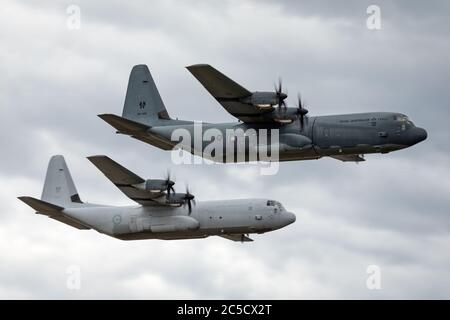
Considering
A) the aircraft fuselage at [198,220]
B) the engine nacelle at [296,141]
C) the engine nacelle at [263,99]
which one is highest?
the engine nacelle at [263,99]

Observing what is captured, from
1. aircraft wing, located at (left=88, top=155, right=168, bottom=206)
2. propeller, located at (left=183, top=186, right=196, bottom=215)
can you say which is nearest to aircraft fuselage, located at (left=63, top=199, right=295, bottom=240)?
propeller, located at (left=183, top=186, right=196, bottom=215)

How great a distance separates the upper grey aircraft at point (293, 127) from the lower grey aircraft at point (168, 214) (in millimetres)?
6578

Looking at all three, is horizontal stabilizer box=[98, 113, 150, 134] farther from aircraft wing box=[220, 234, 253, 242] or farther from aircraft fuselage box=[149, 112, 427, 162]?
aircraft wing box=[220, 234, 253, 242]

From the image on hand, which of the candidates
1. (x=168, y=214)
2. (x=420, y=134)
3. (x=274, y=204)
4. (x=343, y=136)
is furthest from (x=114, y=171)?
(x=420, y=134)

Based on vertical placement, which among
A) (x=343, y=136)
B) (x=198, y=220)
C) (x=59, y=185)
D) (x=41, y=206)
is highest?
(x=343, y=136)

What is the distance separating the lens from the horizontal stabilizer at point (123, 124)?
307ft

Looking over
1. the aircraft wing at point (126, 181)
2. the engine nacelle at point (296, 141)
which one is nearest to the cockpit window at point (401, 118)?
the engine nacelle at point (296, 141)

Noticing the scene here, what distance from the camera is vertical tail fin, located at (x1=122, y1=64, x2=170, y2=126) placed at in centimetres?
9988

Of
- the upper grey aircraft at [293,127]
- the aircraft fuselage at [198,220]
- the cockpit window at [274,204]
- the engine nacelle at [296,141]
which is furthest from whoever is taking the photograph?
the cockpit window at [274,204]

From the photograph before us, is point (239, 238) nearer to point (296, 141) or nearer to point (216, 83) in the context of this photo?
point (296, 141)

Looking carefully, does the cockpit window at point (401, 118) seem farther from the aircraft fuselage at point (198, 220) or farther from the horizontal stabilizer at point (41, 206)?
the horizontal stabilizer at point (41, 206)

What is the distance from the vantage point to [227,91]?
9162 cm

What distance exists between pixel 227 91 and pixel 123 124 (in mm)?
8481
